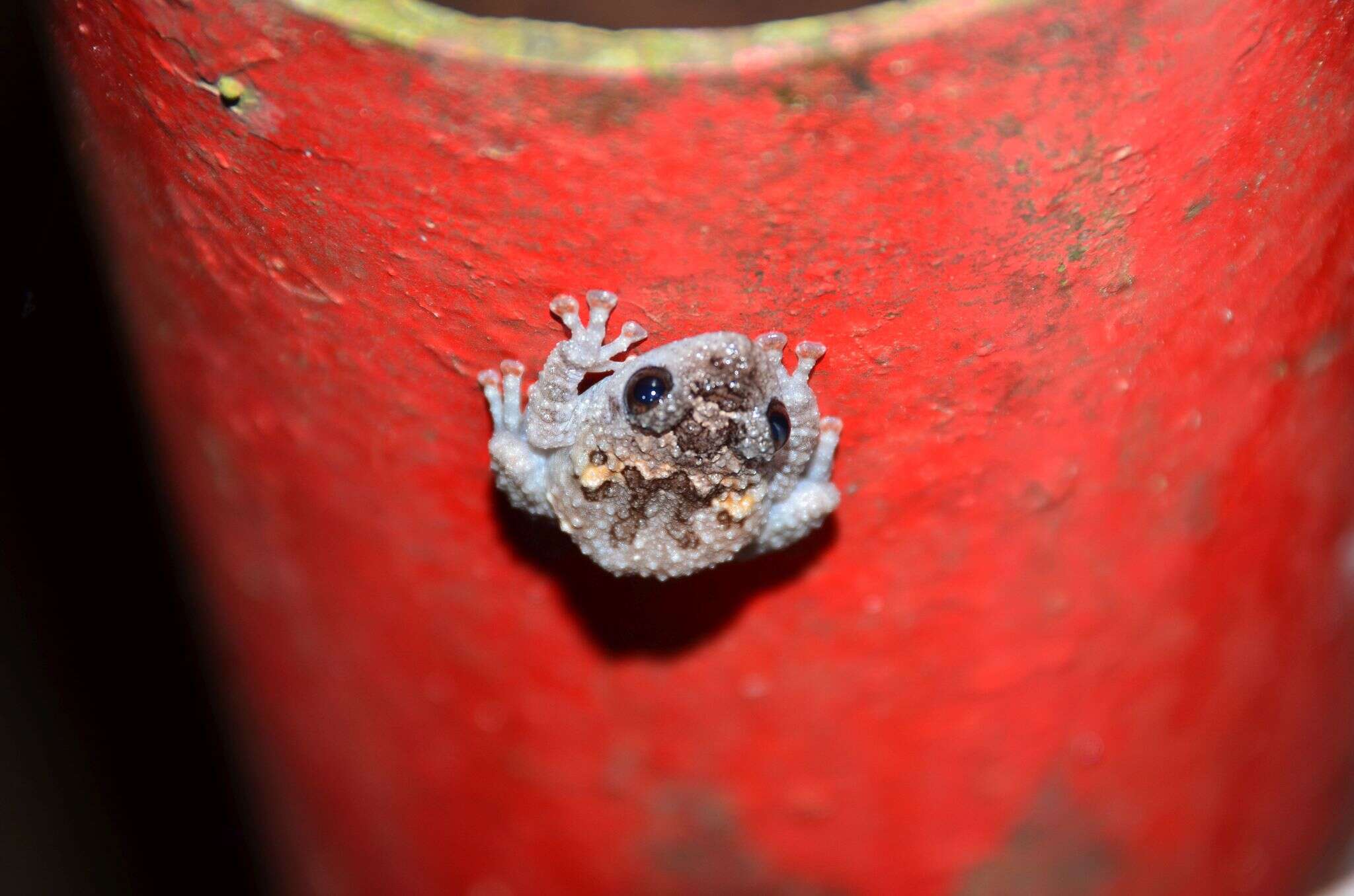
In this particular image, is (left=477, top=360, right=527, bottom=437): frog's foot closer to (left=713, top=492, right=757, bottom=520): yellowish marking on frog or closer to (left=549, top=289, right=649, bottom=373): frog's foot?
(left=549, top=289, right=649, bottom=373): frog's foot

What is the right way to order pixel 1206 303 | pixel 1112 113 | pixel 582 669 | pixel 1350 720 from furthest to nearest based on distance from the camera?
pixel 1350 720 < pixel 582 669 < pixel 1206 303 < pixel 1112 113

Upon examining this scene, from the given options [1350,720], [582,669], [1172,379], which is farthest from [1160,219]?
[1350,720]

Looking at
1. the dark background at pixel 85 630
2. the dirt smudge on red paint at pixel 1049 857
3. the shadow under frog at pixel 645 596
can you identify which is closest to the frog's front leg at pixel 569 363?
the shadow under frog at pixel 645 596

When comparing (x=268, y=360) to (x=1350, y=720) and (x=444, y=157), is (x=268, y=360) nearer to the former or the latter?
(x=444, y=157)

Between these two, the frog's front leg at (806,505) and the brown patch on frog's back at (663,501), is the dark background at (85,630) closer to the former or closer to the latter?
the brown patch on frog's back at (663,501)

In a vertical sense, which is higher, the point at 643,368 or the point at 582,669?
the point at 643,368

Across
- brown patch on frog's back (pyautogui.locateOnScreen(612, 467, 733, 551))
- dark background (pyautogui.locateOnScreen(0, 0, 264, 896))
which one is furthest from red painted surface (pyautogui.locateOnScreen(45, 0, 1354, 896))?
dark background (pyautogui.locateOnScreen(0, 0, 264, 896))

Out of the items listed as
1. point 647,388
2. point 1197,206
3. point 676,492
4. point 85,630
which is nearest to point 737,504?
point 676,492
